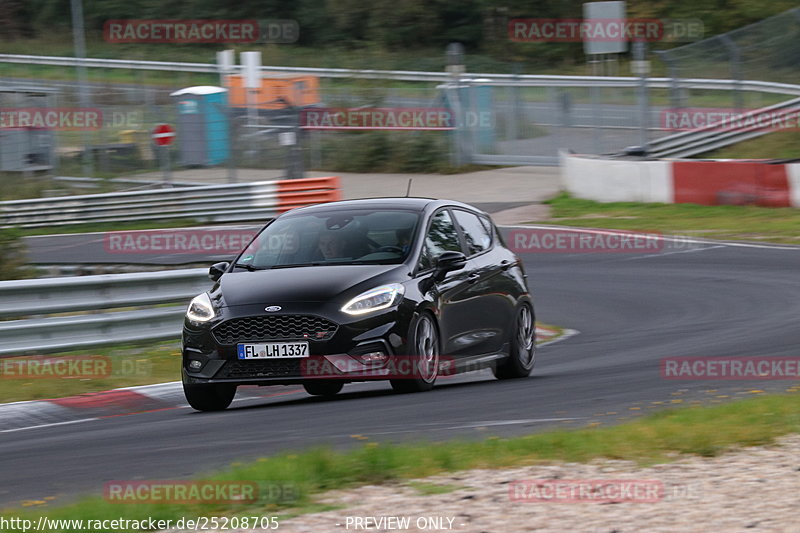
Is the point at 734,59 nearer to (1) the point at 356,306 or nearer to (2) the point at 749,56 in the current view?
(2) the point at 749,56

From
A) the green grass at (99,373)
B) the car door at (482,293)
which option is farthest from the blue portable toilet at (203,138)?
the car door at (482,293)

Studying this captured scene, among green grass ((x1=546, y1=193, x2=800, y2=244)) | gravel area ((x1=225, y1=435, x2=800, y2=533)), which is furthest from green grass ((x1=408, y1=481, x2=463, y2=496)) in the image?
green grass ((x1=546, y1=193, x2=800, y2=244))

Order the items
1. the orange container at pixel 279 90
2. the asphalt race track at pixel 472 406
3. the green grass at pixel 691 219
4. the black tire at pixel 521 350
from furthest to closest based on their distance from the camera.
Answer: the orange container at pixel 279 90 < the green grass at pixel 691 219 < the black tire at pixel 521 350 < the asphalt race track at pixel 472 406

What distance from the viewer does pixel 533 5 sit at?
56.8m

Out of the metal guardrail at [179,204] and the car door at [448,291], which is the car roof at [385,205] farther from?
the metal guardrail at [179,204]

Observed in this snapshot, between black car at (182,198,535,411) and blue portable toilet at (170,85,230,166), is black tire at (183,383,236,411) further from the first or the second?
blue portable toilet at (170,85,230,166)

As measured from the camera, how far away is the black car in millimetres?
9375

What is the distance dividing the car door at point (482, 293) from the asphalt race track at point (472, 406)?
391 mm

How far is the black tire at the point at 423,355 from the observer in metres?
9.70

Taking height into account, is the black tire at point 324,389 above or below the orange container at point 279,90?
below

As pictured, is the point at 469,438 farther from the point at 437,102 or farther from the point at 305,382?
the point at 437,102

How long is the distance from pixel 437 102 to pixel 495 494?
29.6m

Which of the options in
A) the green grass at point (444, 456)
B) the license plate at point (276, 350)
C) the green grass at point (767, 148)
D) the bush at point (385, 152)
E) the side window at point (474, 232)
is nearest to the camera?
the green grass at point (444, 456)

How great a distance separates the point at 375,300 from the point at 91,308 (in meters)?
3.97
